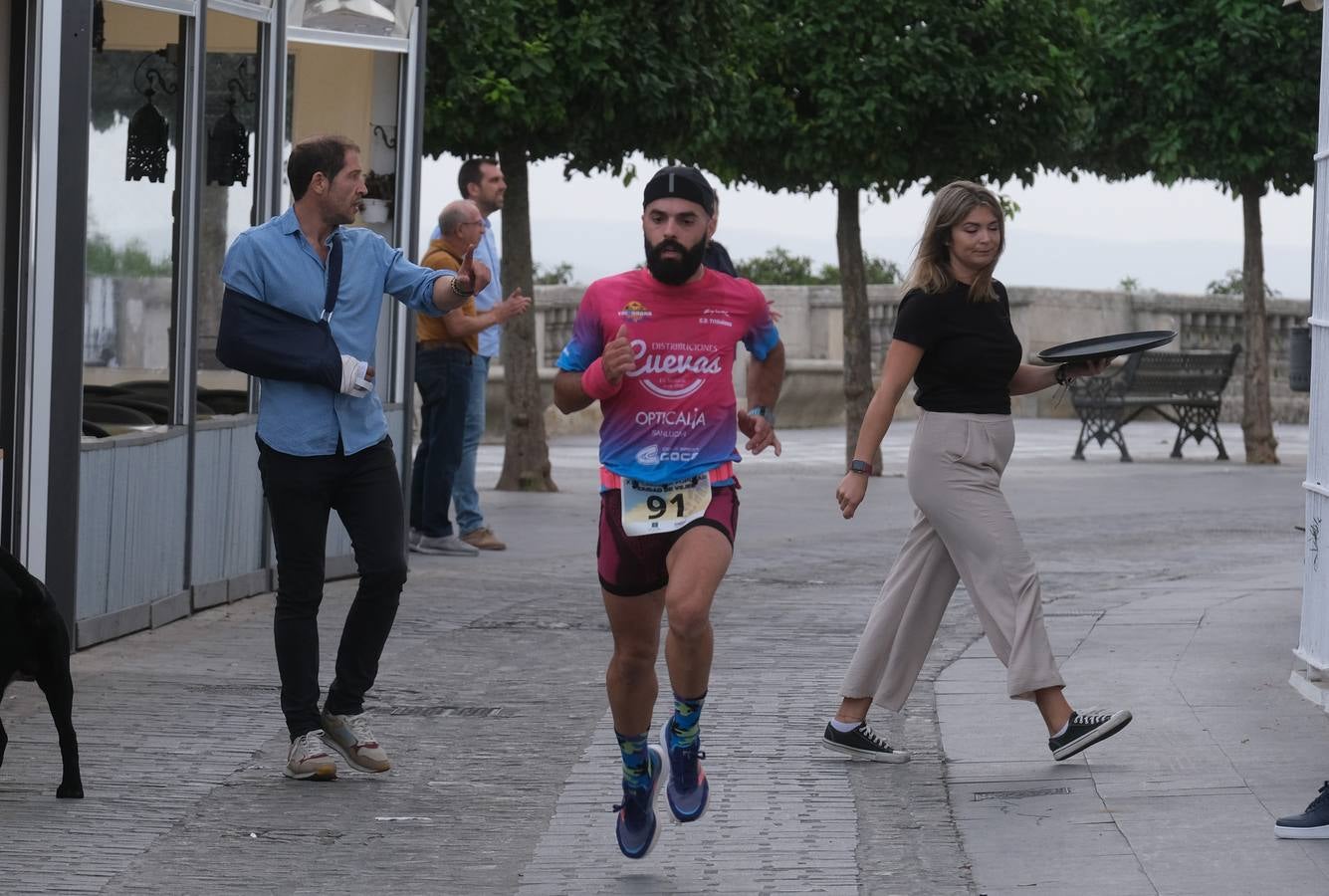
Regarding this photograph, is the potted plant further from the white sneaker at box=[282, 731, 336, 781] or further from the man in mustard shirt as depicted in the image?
the white sneaker at box=[282, 731, 336, 781]

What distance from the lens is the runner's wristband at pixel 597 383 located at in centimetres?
557

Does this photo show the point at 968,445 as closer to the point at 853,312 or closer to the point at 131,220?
the point at 131,220

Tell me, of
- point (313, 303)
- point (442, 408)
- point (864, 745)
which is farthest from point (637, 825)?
point (442, 408)

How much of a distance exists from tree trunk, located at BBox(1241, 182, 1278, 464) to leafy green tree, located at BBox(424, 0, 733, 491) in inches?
255

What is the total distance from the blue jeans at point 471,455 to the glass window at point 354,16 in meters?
1.91

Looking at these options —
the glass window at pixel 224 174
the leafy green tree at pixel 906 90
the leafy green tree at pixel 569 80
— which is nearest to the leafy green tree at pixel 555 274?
the leafy green tree at pixel 906 90

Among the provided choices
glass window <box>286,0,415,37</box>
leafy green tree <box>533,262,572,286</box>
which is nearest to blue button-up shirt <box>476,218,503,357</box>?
glass window <box>286,0,415,37</box>

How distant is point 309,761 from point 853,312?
13389 mm

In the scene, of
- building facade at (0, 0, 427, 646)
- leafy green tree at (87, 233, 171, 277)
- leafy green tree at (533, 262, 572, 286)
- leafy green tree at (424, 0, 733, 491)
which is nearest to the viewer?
building facade at (0, 0, 427, 646)

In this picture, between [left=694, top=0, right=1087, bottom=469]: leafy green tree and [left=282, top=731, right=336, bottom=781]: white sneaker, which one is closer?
[left=282, top=731, right=336, bottom=781]: white sneaker

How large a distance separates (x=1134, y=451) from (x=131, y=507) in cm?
1591

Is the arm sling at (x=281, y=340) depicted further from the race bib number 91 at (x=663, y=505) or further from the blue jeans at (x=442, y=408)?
Answer: the blue jeans at (x=442, y=408)

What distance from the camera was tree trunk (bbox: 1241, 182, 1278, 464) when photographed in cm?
2081

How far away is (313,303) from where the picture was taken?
6797 mm
